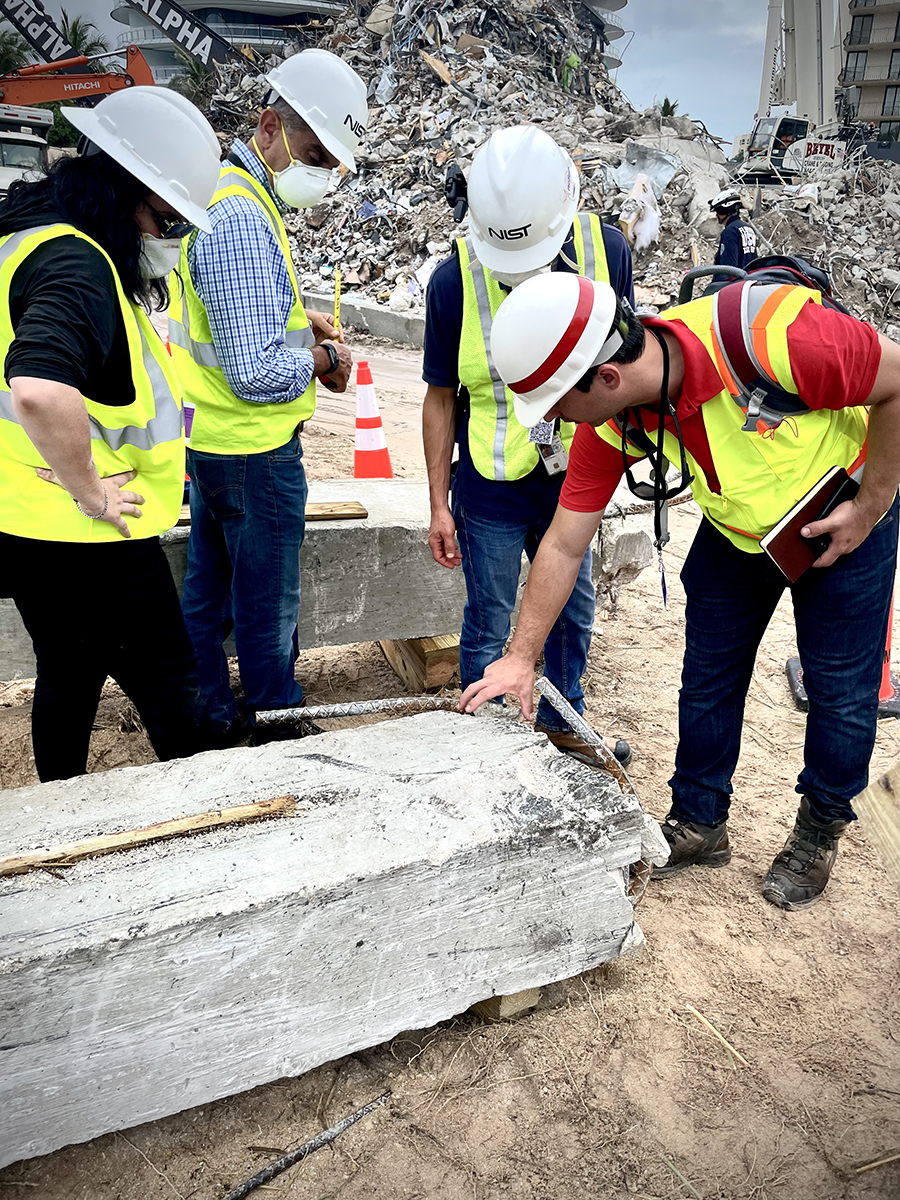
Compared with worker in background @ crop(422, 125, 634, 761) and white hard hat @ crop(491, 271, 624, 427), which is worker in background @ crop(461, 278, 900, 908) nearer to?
white hard hat @ crop(491, 271, 624, 427)

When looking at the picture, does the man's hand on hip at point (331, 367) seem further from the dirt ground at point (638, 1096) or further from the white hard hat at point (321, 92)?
the dirt ground at point (638, 1096)

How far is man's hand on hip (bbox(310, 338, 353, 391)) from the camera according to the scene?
304 cm

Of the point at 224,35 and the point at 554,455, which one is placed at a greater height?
the point at 224,35

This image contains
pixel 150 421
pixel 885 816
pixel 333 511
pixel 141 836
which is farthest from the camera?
pixel 333 511

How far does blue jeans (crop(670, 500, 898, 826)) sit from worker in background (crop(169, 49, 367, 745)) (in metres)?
1.33

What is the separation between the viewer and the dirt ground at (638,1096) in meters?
1.83

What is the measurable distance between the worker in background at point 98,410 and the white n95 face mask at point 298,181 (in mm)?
599

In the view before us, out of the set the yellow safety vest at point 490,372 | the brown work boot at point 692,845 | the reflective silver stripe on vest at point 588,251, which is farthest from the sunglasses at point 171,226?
the brown work boot at point 692,845

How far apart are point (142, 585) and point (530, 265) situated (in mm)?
1422

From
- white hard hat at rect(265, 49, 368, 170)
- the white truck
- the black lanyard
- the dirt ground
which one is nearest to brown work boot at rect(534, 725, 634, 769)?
the dirt ground

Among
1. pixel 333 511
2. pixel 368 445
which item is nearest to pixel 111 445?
pixel 333 511

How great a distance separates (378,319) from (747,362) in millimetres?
11079

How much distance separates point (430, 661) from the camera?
12.4ft

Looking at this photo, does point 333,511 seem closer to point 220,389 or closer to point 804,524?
point 220,389
